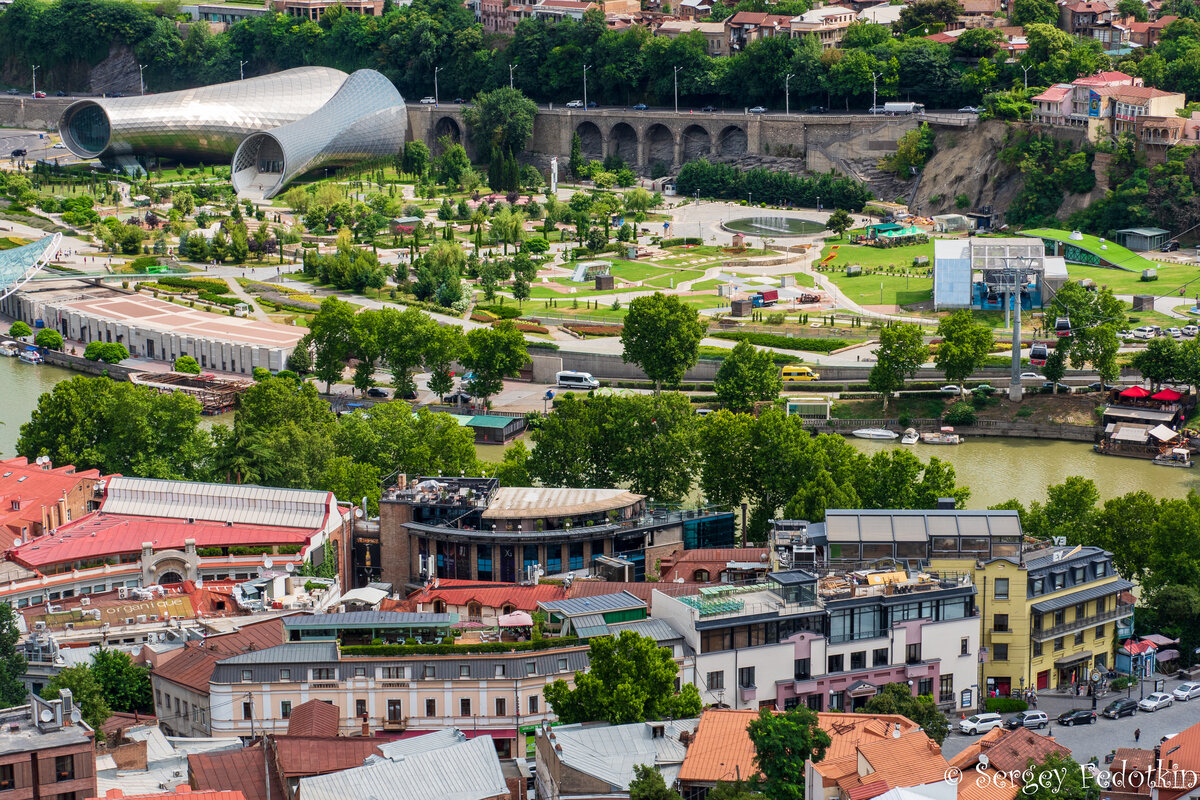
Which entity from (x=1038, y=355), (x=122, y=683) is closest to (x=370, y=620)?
(x=122, y=683)

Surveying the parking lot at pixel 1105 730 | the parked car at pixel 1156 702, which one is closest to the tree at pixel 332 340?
the parking lot at pixel 1105 730

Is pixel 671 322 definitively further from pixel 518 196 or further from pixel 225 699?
pixel 518 196

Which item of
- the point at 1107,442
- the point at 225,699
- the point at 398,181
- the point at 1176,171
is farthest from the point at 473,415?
the point at 398,181

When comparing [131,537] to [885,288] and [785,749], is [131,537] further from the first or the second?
[885,288]

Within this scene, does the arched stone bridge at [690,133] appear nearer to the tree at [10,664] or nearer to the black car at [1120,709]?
the black car at [1120,709]

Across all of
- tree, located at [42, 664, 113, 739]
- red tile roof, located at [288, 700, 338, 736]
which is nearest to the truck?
red tile roof, located at [288, 700, 338, 736]

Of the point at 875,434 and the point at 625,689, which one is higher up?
the point at 625,689

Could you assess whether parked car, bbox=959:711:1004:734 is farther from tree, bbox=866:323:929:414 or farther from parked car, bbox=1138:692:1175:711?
tree, bbox=866:323:929:414
